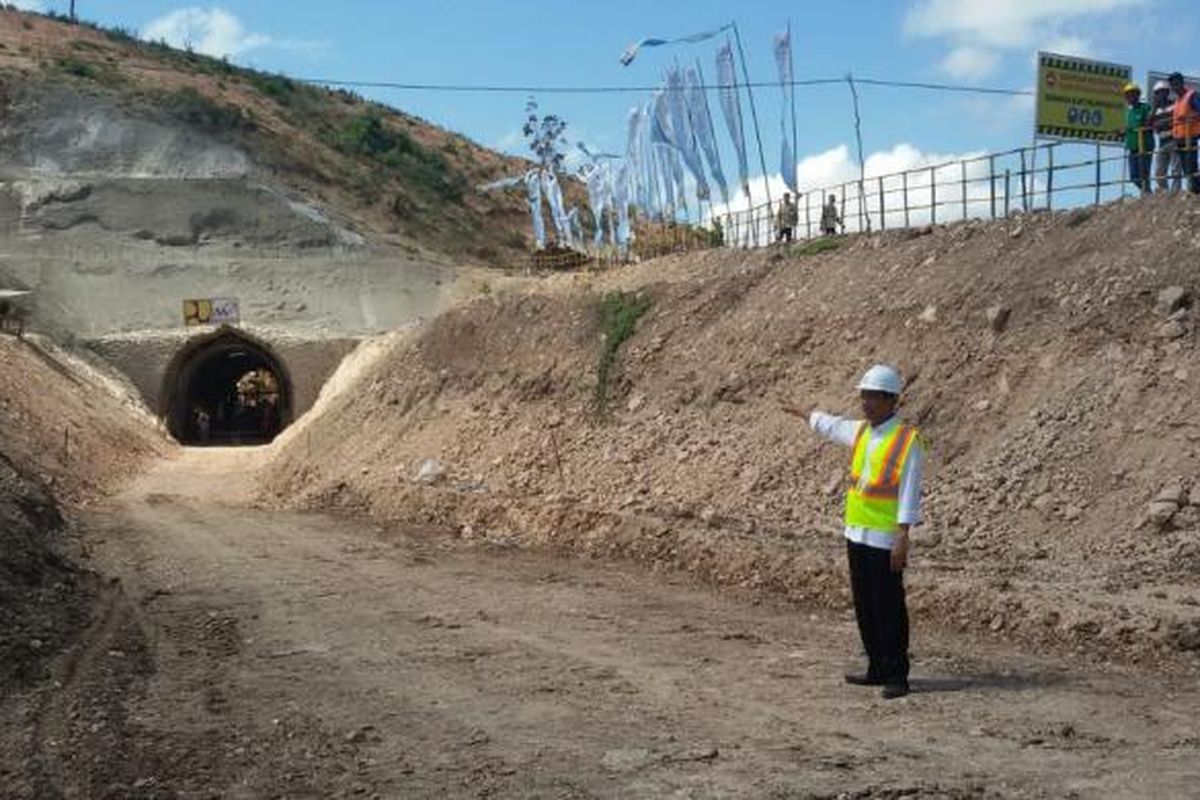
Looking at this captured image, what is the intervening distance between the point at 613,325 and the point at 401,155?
39496 millimetres

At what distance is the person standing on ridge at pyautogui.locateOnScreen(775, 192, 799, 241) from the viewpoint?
74.4ft

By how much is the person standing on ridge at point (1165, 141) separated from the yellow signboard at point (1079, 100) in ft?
11.0

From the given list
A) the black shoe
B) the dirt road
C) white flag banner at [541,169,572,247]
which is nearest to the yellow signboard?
the dirt road

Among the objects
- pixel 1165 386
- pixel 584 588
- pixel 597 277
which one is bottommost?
pixel 584 588

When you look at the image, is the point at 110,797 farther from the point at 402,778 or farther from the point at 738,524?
the point at 738,524

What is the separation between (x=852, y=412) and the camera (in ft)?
47.3

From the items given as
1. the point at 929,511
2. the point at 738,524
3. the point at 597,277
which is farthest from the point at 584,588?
the point at 597,277

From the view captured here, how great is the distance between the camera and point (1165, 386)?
11.8 m

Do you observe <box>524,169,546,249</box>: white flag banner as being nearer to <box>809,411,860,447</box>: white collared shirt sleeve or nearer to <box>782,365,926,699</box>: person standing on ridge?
<box>809,411,860,447</box>: white collared shirt sleeve

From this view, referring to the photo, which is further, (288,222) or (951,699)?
(288,222)

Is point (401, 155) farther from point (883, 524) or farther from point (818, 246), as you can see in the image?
point (883, 524)

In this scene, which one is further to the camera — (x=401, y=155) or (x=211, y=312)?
(x=401, y=155)

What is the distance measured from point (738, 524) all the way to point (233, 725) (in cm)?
753

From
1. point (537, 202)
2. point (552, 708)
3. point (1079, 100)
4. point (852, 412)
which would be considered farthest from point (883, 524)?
point (537, 202)
